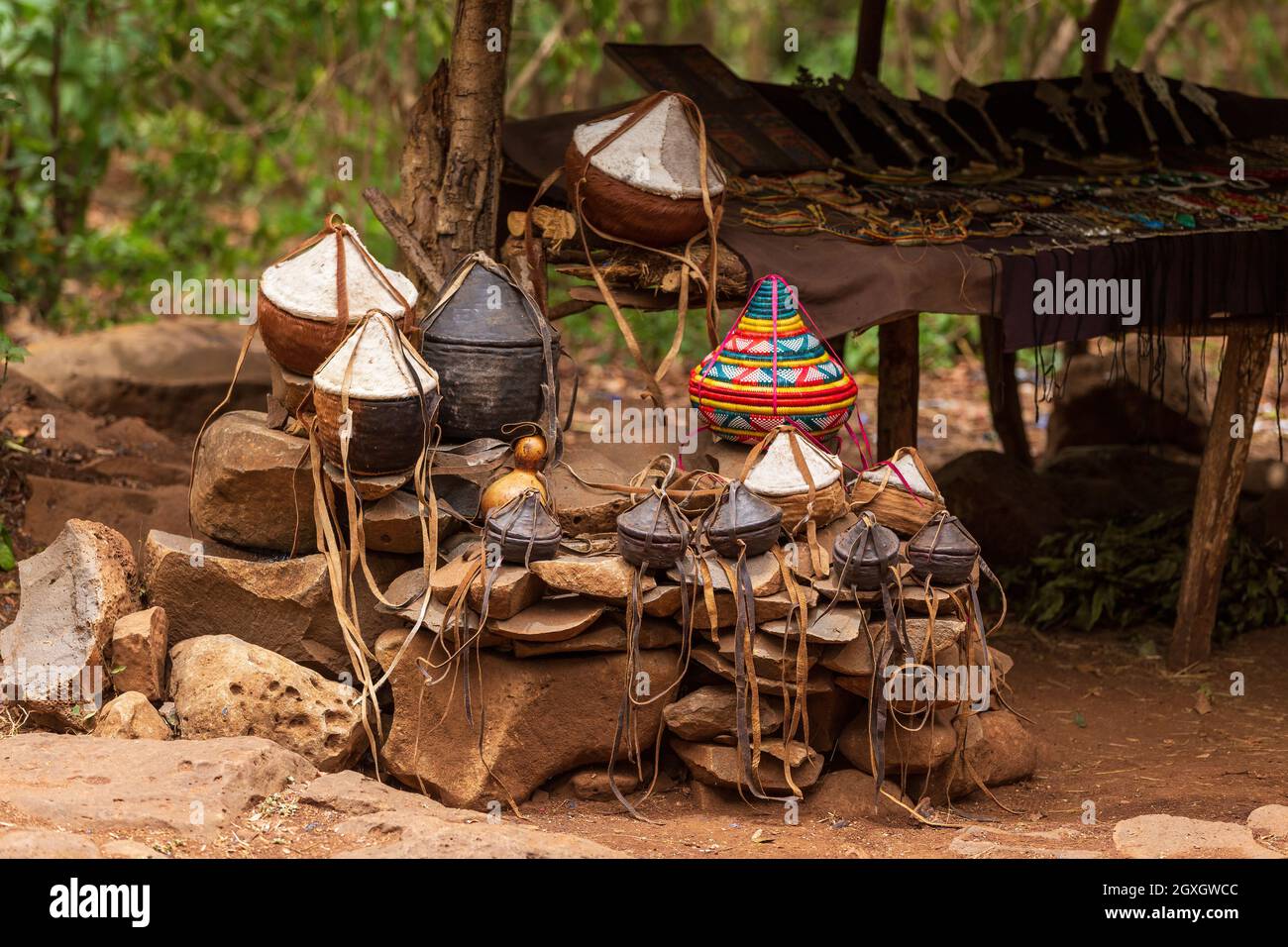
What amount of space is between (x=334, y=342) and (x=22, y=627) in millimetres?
1367

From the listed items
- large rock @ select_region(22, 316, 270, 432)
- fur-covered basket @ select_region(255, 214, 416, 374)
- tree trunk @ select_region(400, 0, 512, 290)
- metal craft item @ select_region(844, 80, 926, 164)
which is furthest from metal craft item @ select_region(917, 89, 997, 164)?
large rock @ select_region(22, 316, 270, 432)

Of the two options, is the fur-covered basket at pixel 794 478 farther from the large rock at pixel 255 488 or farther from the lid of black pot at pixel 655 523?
the large rock at pixel 255 488

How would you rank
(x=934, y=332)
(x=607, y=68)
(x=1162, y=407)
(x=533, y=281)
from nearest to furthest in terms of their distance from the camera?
1. (x=533, y=281)
2. (x=1162, y=407)
3. (x=934, y=332)
4. (x=607, y=68)

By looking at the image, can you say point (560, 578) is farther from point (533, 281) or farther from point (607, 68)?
point (607, 68)

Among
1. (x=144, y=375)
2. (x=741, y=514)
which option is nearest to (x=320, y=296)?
(x=741, y=514)

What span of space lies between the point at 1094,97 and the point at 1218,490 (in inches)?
90.5

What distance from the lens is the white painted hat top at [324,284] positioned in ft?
15.5

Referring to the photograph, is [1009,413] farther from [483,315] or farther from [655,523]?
[655,523]

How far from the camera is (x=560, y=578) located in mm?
4527

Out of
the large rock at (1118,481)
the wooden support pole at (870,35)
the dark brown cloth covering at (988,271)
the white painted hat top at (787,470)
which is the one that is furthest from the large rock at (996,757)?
the wooden support pole at (870,35)

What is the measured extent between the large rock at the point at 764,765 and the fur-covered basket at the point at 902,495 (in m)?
0.82

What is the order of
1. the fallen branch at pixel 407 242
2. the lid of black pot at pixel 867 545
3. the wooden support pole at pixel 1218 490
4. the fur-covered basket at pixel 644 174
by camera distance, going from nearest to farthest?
the lid of black pot at pixel 867 545
the fur-covered basket at pixel 644 174
the fallen branch at pixel 407 242
the wooden support pole at pixel 1218 490

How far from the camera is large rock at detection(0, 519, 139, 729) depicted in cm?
453

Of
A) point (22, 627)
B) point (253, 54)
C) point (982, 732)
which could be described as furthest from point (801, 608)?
point (253, 54)
